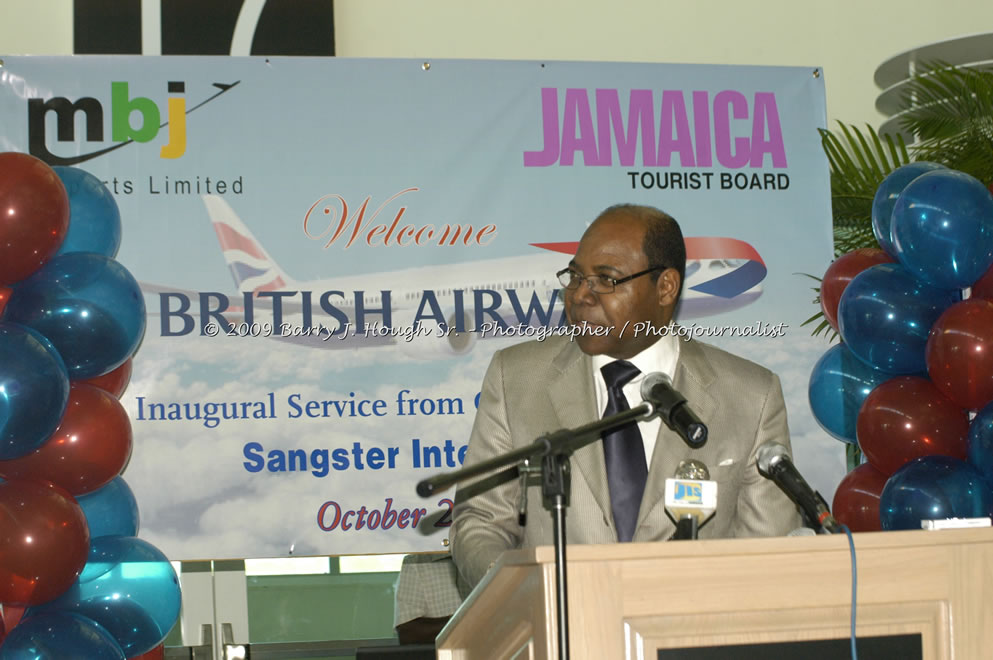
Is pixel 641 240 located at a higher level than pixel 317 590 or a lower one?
higher

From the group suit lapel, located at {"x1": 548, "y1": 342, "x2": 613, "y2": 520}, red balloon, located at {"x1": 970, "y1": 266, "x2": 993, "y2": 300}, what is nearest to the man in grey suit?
suit lapel, located at {"x1": 548, "y1": 342, "x2": 613, "y2": 520}

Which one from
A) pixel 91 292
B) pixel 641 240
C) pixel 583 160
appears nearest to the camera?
pixel 641 240

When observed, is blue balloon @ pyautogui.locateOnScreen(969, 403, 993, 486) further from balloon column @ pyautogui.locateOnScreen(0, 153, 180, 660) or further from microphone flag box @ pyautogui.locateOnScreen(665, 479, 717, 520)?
balloon column @ pyautogui.locateOnScreen(0, 153, 180, 660)

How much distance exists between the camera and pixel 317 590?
5.13 m

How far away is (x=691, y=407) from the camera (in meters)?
3.11

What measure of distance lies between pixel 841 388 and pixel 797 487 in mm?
2214

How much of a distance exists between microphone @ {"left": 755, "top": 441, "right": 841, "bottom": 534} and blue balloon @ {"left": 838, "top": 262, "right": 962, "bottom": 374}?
1.83 meters

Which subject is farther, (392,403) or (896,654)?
(392,403)

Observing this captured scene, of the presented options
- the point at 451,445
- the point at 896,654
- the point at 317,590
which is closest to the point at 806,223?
the point at 451,445

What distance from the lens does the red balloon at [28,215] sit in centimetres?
332

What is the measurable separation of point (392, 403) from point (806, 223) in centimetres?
179

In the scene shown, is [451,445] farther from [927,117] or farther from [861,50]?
[861,50]

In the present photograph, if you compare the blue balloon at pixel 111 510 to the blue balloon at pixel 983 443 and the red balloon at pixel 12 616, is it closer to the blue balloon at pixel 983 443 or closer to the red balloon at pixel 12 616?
the red balloon at pixel 12 616

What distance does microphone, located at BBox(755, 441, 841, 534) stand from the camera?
198 centimetres
